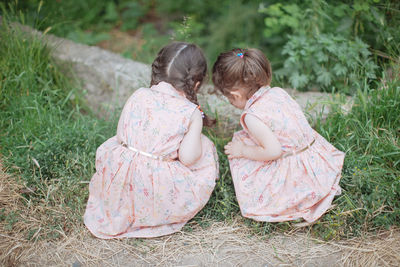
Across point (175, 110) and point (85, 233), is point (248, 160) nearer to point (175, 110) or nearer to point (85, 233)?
point (175, 110)

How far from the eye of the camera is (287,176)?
7.11 ft

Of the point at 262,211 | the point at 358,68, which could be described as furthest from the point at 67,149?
the point at 358,68

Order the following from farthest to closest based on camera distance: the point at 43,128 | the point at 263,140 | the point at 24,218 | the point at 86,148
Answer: the point at 43,128
the point at 86,148
the point at 24,218
the point at 263,140

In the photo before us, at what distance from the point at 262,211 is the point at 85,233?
3.56ft

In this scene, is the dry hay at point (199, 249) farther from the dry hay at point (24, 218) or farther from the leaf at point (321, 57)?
the leaf at point (321, 57)

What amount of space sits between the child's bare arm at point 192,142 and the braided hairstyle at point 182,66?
0.18 meters

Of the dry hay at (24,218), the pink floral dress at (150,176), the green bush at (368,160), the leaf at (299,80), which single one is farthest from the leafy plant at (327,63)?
the dry hay at (24,218)

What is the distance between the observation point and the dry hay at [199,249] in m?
2.03

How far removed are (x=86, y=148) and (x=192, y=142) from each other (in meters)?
0.95

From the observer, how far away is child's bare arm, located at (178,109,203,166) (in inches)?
82.4

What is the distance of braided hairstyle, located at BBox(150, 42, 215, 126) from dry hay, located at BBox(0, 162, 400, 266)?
2.93 feet

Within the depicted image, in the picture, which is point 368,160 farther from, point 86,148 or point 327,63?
point 86,148

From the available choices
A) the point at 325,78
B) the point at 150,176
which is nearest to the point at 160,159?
the point at 150,176

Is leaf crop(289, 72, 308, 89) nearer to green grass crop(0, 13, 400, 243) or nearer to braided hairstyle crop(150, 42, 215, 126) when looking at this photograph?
green grass crop(0, 13, 400, 243)
